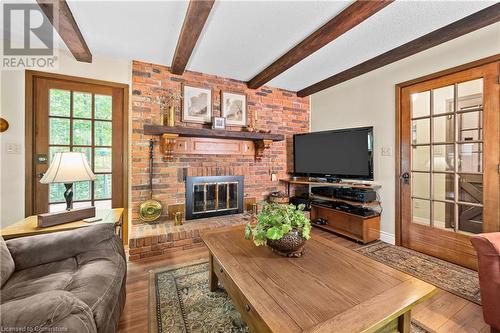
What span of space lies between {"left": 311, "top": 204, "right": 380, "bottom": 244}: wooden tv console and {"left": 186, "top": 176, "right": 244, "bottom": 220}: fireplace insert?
1241 millimetres

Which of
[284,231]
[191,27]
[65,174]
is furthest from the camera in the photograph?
[191,27]

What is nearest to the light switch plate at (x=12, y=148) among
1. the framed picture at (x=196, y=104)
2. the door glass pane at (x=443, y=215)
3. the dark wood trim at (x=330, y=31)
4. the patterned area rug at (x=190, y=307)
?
the framed picture at (x=196, y=104)

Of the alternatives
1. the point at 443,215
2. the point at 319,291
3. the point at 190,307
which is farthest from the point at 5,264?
the point at 443,215

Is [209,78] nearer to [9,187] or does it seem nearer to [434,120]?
[9,187]

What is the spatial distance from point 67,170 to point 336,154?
9.97 feet

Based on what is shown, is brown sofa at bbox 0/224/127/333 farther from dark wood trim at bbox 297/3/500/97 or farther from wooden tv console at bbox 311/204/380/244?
dark wood trim at bbox 297/3/500/97

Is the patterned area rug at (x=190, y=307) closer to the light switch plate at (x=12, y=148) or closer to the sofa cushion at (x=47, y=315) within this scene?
the sofa cushion at (x=47, y=315)

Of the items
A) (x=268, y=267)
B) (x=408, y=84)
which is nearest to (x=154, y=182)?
(x=268, y=267)

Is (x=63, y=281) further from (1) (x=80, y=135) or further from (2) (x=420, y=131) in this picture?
(2) (x=420, y=131)

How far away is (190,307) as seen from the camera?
1.58 m

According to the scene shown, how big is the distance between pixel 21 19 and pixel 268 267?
3.00m

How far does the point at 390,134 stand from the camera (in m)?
2.80

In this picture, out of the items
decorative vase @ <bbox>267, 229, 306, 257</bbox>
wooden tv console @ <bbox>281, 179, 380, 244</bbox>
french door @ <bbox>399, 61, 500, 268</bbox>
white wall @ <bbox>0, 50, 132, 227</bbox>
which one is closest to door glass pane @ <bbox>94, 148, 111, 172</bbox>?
white wall @ <bbox>0, 50, 132, 227</bbox>

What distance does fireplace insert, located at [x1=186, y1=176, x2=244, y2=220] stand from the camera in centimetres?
305
